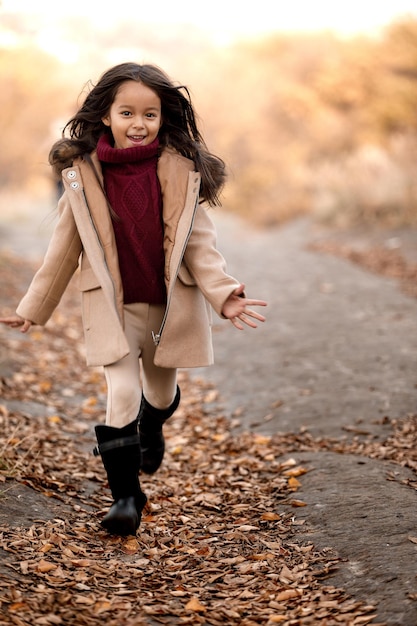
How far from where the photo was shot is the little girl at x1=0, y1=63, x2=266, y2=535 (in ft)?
10.0

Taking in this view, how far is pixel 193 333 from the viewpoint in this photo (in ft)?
10.6

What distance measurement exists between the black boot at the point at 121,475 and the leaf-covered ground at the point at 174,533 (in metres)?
0.08

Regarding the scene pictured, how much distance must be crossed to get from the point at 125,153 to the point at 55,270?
2.06 ft

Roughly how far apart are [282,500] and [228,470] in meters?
0.57

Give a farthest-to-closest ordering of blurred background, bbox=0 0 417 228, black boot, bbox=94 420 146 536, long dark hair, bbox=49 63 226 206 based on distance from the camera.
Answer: blurred background, bbox=0 0 417 228 → long dark hair, bbox=49 63 226 206 → black boot, bbox=94 420 146 536

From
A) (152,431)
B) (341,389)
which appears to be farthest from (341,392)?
(152,431)

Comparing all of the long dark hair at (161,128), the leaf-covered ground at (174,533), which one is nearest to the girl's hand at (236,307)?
the long dark hair at (161,128)

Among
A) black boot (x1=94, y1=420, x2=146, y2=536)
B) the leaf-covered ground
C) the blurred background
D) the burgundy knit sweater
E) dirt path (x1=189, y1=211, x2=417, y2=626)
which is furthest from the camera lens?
the blurred background

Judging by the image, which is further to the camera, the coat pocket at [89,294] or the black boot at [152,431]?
the black boot at [152,431]

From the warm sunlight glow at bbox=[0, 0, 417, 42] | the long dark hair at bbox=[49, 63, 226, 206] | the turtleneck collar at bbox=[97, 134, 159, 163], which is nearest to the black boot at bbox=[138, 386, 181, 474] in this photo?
the long dark hair at bbox=[49, 63, 226, 206]

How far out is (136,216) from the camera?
10.2 ft

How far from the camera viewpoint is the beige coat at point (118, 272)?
10.1 feet

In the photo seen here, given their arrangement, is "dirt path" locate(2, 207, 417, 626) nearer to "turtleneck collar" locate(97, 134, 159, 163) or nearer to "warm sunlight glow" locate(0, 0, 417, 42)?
"turtleneck collar" locate(97, 134, 159, 163)

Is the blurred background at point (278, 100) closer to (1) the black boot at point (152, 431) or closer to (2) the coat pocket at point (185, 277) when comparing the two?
(2) the coat pocket at point (185, 277)
